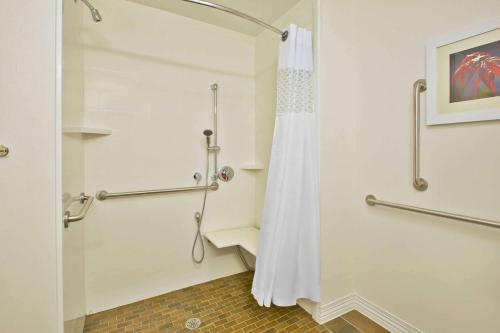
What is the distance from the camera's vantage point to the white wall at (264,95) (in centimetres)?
197

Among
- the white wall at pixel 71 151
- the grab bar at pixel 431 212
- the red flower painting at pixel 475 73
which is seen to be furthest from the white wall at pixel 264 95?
the white wall at pixel 71 151

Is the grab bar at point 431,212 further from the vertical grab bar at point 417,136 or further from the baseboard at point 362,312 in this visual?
the baseboard at point 362,312

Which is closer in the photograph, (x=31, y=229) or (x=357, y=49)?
(x=31, y=229)

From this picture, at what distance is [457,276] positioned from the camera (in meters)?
1.15

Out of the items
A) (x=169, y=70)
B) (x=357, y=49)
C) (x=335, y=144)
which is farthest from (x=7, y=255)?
A: (x=357, y=49)

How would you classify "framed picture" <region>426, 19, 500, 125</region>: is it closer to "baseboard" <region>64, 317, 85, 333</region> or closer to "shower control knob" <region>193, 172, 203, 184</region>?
"shower control knob" <region>193, 172, 203, 184</region>

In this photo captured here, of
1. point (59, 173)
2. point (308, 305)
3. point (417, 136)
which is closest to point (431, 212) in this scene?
point (417, 136)

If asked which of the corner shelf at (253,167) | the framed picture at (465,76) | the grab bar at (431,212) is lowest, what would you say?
the grab bar at (431,212)

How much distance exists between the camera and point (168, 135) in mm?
1829

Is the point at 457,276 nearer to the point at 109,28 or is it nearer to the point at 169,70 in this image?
the point at 169,70

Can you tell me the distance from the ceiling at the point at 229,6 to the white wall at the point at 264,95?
0.27 ft

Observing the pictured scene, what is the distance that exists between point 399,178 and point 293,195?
0.67m

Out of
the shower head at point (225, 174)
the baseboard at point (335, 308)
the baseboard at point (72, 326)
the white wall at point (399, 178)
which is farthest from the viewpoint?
the shower head at point (225, 174)

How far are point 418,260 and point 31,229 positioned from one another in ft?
6.23
